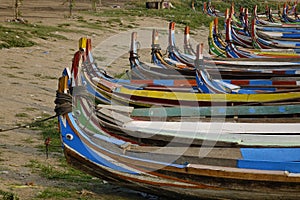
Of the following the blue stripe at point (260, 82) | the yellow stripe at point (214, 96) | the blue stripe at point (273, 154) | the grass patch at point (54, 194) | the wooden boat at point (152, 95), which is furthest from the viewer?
the blue stripe at point (260, 82)

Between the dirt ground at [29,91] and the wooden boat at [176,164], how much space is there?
88cm

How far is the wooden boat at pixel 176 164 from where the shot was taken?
8.41 m

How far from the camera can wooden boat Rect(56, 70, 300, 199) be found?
8406 millimetres

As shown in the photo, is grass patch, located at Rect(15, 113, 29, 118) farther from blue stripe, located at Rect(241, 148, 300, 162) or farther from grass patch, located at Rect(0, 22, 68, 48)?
grass patch, located at Rect(0, 22, 68, 48)

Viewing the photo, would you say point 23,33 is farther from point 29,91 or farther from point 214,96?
point 214,96

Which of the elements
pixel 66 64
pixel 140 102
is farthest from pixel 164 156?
pixel 66 64

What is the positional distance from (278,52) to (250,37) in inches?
173

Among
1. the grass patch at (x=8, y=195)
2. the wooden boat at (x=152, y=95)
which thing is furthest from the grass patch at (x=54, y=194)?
the wooden boat at (x=152, y=95)

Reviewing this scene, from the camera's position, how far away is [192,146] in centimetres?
905

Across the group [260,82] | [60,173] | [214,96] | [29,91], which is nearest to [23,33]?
[29,91]

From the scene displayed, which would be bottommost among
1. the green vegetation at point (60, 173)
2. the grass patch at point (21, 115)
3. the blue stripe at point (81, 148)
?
the green vegetation at point (60, 173)

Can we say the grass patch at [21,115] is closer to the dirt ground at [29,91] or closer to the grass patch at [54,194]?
the dirt ground at [29,91]

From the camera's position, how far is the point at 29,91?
51.2 feet

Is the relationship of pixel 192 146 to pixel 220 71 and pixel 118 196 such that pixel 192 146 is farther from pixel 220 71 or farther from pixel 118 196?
pixel 220 71
